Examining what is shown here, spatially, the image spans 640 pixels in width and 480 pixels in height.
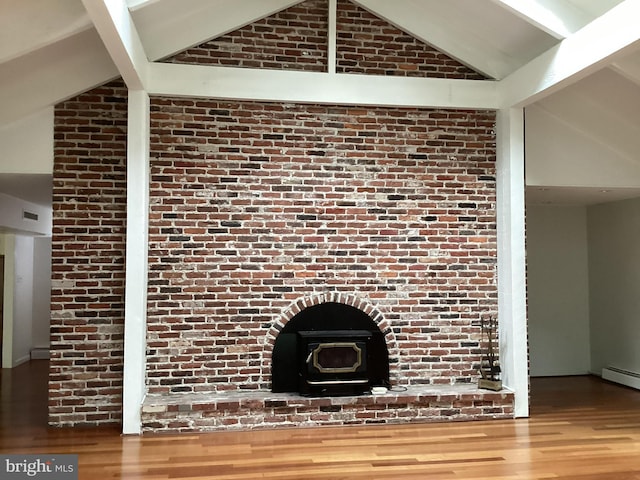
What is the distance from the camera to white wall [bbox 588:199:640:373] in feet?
23.7

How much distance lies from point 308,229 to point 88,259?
6.62 feet

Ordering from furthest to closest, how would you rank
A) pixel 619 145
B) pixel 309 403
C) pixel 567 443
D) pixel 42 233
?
pixel 42 233 < pixel 619 145 < pixel 309 403 < pixel 567 443

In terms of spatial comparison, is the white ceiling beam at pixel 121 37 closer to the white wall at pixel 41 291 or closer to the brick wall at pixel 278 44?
the brick wall at pixel 278 44

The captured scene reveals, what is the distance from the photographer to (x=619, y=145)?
20.8ft

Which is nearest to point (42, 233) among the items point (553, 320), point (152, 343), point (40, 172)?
point (40, 172)

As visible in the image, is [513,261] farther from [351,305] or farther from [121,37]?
[121,37]

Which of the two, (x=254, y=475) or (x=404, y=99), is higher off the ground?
(x=404, y=99)

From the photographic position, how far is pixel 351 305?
5.77 m

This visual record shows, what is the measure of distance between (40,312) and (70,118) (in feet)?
19.8

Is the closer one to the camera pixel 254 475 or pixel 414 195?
pixel 254 475

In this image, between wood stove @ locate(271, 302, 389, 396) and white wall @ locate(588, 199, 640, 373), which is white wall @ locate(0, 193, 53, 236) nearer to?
wood stove @ locate(271, 302, 389, 396)

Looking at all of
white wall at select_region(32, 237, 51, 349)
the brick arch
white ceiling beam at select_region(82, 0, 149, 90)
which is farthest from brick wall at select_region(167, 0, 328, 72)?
white wall at select_region(32, 237, 51, 349)

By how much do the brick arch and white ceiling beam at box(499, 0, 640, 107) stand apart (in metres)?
2.38

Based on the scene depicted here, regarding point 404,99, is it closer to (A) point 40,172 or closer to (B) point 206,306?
(B) point 206,306
